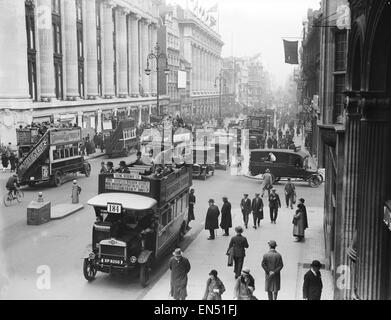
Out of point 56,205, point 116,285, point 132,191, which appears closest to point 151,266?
point 116,285

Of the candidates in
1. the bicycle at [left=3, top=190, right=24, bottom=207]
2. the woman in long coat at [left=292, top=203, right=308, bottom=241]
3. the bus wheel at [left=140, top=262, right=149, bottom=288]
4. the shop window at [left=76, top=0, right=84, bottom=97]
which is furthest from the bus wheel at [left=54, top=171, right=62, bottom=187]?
the shop window at [left=76, top=0, right=84, bottom=97]

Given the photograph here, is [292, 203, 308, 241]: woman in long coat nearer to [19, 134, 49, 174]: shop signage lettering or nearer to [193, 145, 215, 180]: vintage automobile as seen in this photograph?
[193, 145, 215, 180]: vintage automobile

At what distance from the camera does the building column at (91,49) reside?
5809 centimetres

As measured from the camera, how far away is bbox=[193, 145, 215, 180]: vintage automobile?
33438mm

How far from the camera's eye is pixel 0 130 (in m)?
40.8

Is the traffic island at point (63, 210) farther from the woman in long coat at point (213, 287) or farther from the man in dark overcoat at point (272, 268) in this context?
the woman in long coat at point (213, 287)

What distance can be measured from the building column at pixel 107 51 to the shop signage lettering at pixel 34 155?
118ft

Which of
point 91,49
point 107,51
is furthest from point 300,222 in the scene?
point 107,51

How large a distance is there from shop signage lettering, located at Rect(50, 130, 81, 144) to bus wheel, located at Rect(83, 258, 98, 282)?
15493mm

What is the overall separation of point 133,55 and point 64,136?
4652 centimetres

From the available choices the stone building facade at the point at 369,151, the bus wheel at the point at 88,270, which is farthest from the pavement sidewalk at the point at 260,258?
the stone building facade at the point at 369,151

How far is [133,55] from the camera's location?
75.2 metres

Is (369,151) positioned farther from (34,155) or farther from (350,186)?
(34,155)
